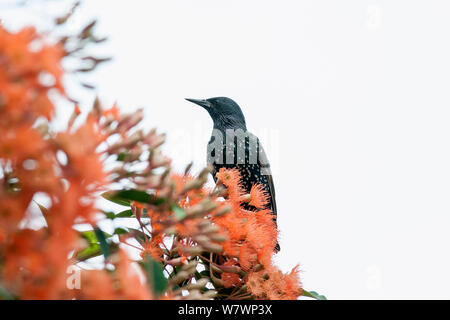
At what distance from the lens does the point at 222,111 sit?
4664 millimetres

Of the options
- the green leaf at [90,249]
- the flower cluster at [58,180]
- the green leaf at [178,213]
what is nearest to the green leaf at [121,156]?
the flower cluster at [58,180]

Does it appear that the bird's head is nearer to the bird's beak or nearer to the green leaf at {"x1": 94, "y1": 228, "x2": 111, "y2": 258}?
the bird's beak

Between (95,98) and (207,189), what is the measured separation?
2.09 ft

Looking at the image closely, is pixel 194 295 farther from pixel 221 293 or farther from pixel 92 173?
pixel 221 293

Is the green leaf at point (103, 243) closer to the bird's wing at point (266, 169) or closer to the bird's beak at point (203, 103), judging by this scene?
the bird's wing at point (266, 169)

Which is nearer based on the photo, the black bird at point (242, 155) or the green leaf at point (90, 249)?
the green leaf at point (90, 249)

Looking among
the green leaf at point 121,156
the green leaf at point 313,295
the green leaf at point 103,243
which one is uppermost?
the green leaf at point 121,156

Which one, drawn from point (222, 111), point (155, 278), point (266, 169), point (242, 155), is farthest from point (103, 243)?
point (222, 111)

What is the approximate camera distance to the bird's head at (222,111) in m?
4.62

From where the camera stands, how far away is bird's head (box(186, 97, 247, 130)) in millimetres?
4617

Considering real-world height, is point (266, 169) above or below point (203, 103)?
below

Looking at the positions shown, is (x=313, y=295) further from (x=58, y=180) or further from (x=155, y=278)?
(x=58, y=180)

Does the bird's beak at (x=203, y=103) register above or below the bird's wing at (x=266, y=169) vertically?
above
